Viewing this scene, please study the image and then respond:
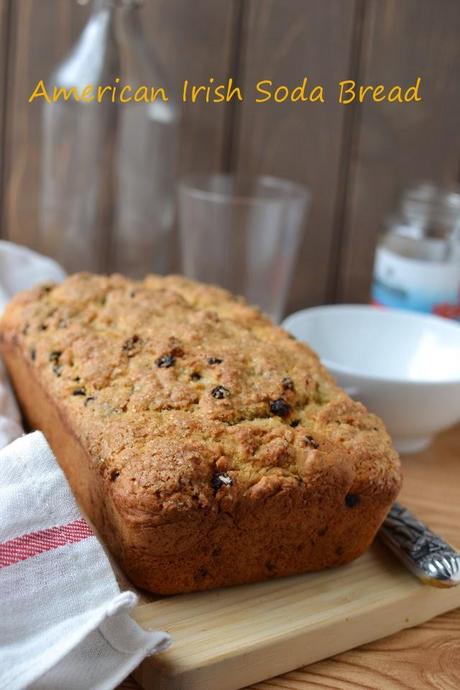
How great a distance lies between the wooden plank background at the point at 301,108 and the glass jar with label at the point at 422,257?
174mm

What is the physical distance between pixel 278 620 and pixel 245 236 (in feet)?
3.06

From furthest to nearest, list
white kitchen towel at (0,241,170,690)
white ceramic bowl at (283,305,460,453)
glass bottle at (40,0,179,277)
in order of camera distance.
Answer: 1. glass bottle at (40,0,179,277)
2. white ceramic bowl at (283,305,460,453)
3. white kitchen towel at (0,241,170,690)

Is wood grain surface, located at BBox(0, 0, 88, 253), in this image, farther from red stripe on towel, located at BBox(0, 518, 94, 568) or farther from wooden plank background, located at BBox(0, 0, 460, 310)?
red stripe on towel, located at BBox(0, 518, 94, 568)

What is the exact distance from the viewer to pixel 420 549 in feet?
3.29

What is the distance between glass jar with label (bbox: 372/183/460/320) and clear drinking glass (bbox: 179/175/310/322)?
0.19 meters

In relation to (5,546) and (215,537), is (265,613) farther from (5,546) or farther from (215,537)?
(5,546)

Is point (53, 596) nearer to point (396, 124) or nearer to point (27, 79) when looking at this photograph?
point (27, 79)

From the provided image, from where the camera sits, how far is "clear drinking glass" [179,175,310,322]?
1699 millimetres

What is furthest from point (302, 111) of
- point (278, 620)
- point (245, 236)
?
point (278, 620)

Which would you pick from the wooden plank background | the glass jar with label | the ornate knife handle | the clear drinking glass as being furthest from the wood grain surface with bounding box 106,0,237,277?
the ornate knife handle

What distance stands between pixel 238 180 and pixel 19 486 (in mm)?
1105

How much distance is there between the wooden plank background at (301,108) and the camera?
1817mm

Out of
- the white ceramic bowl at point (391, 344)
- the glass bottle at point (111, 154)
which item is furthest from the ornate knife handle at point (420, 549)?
the glass bottle at point (111, 154)

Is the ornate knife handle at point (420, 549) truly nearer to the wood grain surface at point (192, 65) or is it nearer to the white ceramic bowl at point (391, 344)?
the white ceramic bowl at point (391, 344)
